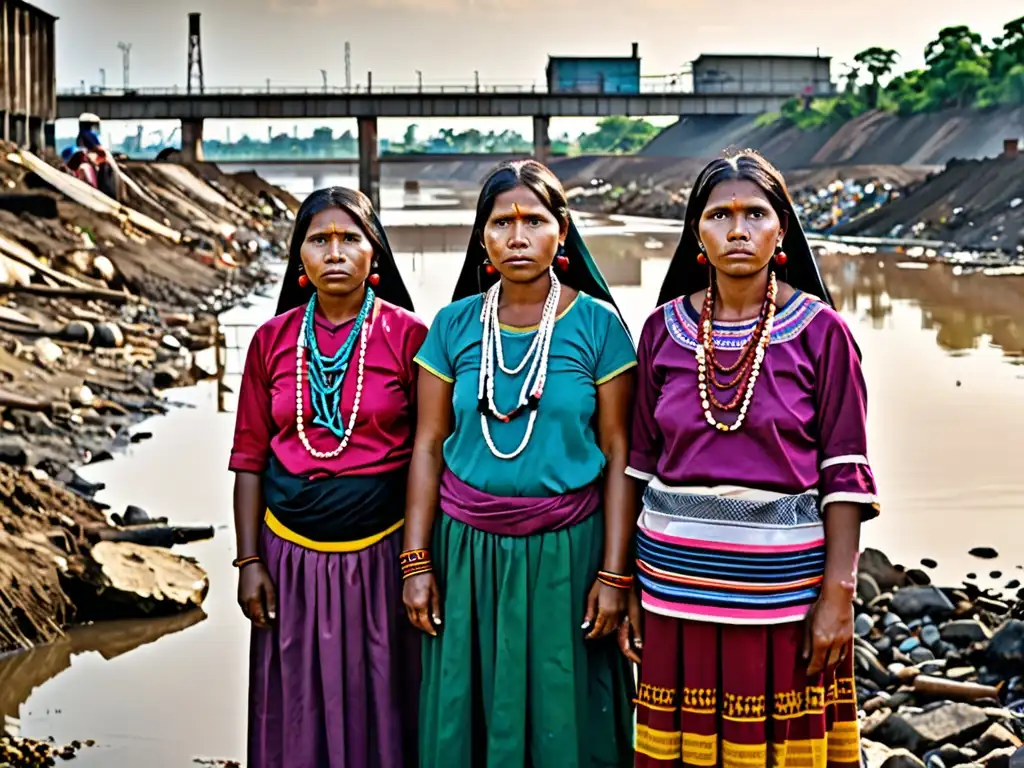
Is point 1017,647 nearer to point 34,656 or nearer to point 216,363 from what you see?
point 34,656

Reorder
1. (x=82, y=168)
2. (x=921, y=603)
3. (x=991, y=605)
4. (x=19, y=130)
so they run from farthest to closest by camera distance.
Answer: (x=19, y=130)
(x=82, y=168)
(x=991, y=605)
(x=921, y=603)

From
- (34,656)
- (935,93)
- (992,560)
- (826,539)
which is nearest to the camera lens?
(826,539)

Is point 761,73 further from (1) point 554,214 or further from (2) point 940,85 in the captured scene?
(1) point 554,214

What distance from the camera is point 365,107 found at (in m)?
64.6

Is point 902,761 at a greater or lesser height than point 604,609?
lesser

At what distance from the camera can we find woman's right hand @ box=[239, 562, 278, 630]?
4309mm

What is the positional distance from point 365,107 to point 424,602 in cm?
6195

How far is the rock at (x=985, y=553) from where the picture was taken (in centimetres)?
864

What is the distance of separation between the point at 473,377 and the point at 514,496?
34cm

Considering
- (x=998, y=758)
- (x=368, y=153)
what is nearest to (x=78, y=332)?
(x=998, y=758)

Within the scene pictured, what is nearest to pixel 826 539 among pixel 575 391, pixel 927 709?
pixel 575 391

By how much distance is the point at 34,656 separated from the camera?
6812mm

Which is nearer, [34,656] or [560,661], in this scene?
[560,661]

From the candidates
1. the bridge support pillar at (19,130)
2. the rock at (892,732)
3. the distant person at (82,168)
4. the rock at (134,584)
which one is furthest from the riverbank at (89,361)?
the rock at (892,732)
